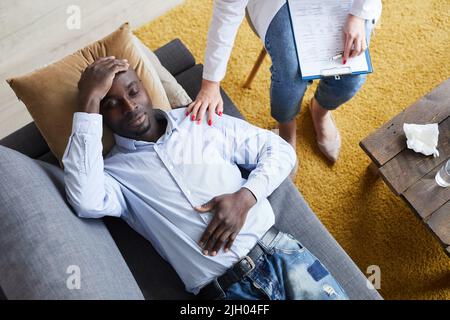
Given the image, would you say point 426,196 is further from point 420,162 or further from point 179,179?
point 179,179

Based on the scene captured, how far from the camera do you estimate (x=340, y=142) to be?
5.84 ft

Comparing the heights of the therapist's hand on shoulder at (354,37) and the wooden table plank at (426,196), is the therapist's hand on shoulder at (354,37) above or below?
above

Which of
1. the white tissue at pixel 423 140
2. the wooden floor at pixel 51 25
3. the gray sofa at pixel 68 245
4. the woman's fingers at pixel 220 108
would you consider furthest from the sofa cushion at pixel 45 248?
the wooden floor at pixel 51 25

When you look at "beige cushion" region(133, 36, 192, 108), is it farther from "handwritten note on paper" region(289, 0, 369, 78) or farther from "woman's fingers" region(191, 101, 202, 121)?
"handwritten note on paper" region(289, 0, 369, 78)

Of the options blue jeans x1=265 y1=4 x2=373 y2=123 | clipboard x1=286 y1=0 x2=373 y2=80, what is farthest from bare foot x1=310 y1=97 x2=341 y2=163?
clipboard x1=286 y1=0 x2=373 y2=80

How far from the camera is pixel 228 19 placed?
1305mm

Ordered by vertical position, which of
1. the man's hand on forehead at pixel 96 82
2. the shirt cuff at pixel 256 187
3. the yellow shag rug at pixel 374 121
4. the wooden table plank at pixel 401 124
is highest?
the man's hand on forehead at pixel 96 82

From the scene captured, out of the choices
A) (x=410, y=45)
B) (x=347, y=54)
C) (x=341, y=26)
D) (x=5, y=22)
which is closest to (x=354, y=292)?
(x=347, y=54)

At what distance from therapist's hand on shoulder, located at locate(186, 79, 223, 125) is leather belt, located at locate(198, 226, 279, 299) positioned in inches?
16.0

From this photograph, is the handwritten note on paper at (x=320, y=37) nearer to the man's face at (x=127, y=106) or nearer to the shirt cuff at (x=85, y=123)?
the man's face at (x=127, y=106)

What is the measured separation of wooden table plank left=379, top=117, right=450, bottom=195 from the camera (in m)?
1.27

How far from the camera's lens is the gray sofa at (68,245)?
3.05ft

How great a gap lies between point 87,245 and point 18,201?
19cm

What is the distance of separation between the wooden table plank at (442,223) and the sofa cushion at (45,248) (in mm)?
838
